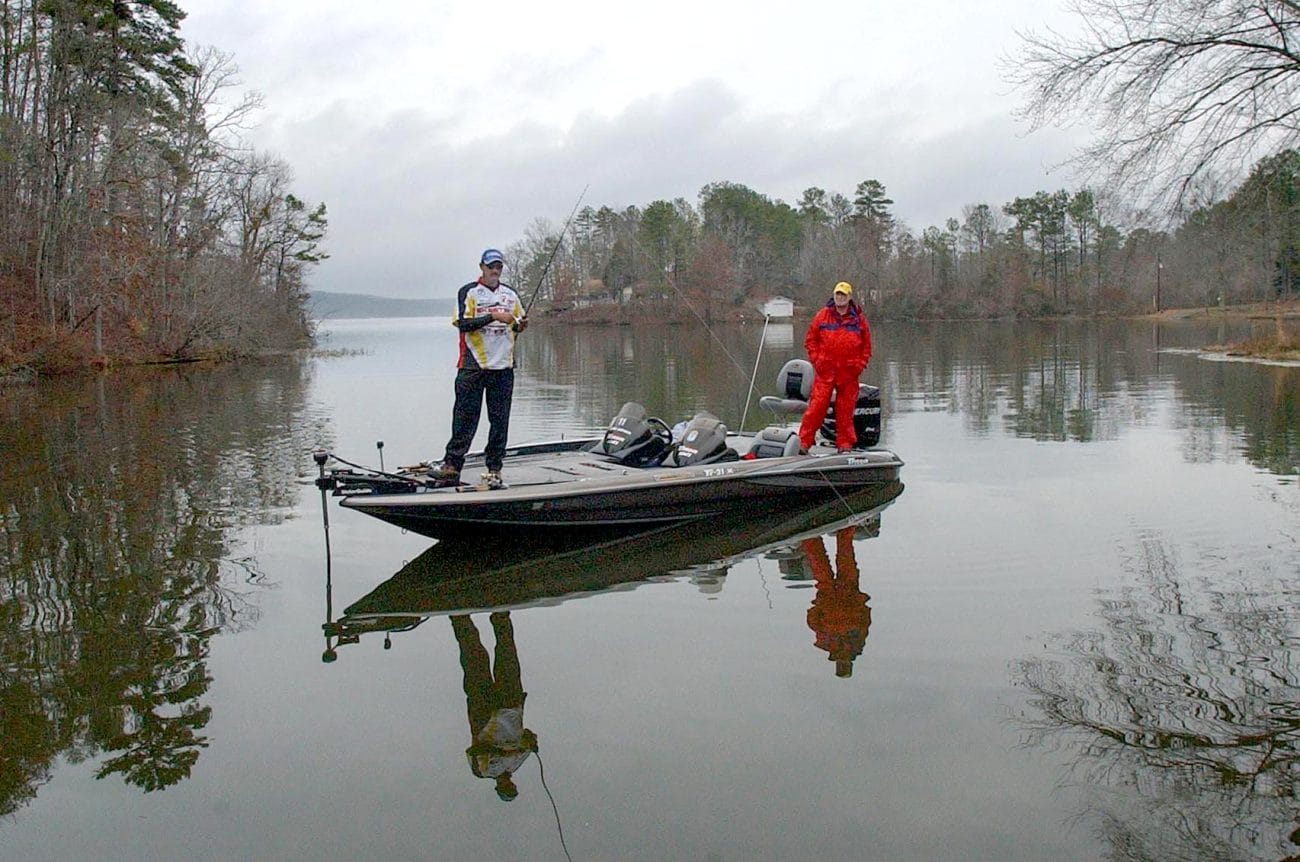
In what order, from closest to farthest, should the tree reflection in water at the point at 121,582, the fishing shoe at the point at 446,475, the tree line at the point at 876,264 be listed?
the tree reflection in water at the point at 121,582, the fishing shoe at the point at 446,475, the tree line at the point at 876,264

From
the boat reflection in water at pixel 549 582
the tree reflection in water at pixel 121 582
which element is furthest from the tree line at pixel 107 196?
the boat reflection in water at pixel 549 582

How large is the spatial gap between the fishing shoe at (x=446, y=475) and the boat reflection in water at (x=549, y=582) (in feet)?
1.75

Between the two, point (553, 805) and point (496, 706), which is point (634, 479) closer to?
point (496, 706)

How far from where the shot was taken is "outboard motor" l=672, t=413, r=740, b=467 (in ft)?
31.7

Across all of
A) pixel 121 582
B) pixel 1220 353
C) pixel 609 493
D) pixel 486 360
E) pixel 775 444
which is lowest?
pixel 121 582

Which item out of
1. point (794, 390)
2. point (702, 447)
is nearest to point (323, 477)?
point (702, 447)

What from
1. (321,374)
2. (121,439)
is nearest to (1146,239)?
(121,439)

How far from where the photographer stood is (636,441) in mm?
9828

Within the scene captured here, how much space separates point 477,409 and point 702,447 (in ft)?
7.21

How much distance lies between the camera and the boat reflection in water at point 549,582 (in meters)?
5.36

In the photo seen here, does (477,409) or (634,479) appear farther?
(477,409)

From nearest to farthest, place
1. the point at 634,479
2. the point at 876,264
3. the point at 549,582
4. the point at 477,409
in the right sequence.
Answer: the point at 549,582 → the point at 634,479 → the point at 477,409 → the point at 876,264

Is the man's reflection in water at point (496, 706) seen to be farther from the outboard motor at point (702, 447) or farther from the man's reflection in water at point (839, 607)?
the outboard motor at point (702, 447)

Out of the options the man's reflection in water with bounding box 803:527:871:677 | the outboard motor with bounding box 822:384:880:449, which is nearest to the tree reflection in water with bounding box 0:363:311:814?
the man's reflection in water with bounding box 803:527:871:677
